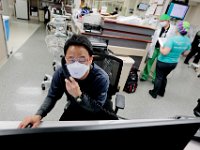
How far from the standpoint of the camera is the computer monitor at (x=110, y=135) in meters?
0.35

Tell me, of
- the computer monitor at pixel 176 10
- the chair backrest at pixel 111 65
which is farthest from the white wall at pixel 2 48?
the computer monitor at pixel 176 10

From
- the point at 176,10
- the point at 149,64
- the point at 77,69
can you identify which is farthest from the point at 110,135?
the point at 176,10

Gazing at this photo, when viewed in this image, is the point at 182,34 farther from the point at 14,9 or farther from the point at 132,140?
the point at 14,9

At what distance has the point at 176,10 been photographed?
4621 mm

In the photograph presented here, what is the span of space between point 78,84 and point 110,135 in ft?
2.11

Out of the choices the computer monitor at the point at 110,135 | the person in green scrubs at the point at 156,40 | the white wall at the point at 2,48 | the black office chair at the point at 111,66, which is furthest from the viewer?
the person in green scrubs at the point at 156,40

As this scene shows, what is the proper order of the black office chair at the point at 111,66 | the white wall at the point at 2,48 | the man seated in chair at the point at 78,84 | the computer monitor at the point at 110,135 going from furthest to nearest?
the white wall at the point at 2,48
the black office chair at the point at 111,66
the man seated in chair at the point at 78,84
the computer monitor at the point at 110,135

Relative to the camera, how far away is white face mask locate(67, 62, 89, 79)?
0.91 meters

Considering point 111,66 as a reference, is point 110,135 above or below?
above

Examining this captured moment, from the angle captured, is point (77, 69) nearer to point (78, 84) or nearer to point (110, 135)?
point (78, 84)

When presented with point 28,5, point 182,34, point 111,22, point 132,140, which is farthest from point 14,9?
point 132,140

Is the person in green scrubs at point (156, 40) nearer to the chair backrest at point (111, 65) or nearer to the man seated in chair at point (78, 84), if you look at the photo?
the chair backrest at point (111, 65)

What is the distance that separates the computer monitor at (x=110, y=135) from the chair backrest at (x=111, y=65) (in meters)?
0.98

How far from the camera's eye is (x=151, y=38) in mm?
2883
